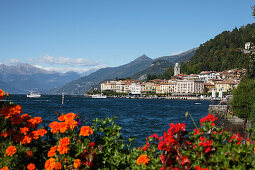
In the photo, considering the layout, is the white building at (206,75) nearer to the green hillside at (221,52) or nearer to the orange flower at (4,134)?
the green hillside at (221,52)

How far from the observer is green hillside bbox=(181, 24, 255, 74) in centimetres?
12888

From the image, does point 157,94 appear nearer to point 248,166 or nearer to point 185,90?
point 185,90

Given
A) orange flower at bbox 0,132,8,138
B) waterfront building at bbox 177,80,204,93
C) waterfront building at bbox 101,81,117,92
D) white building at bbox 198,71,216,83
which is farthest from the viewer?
waterfront building at bbox 101,81,117,92

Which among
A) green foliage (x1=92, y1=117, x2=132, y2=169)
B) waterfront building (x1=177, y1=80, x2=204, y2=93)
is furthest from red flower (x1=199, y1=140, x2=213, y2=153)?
waterfront building (x1=177, y1=80, x2=204, y2=93)

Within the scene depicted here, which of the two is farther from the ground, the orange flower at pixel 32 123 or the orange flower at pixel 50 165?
the orange flower at pixel 32 123

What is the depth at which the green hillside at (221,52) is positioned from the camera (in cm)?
12888

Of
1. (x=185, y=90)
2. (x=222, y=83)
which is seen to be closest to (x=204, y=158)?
(x=222, y=83)

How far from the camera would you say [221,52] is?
134625 mm

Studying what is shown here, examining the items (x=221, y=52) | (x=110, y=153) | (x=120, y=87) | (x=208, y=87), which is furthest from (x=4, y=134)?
(x=120, y=87)

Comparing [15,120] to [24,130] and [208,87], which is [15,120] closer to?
[24,130]

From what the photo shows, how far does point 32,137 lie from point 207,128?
2.75 m

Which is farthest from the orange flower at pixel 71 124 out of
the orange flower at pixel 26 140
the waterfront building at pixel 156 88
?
the waterfront building at pixel 156 88

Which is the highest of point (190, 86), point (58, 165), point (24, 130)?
point (190, 86)

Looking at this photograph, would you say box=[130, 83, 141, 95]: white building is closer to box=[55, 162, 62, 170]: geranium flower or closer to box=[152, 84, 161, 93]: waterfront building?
box=[152, 84, 161, 93]: waterfront building
